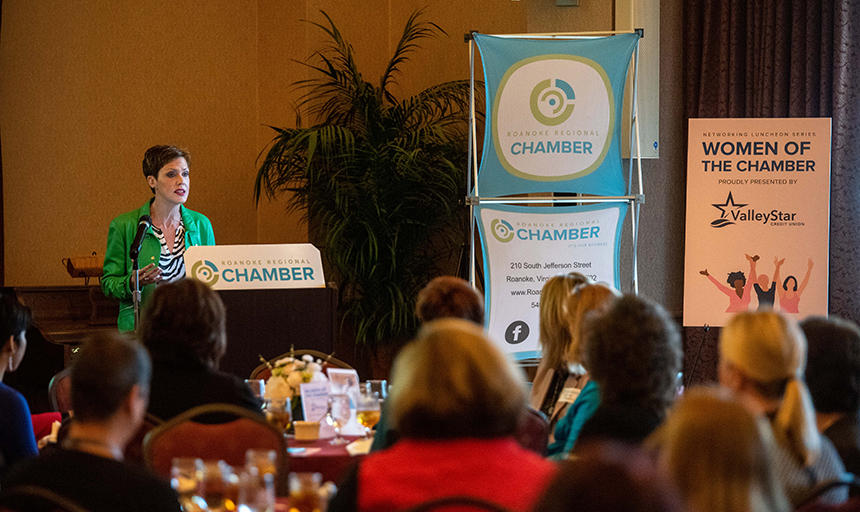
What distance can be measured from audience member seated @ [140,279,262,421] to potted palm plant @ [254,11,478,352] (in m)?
3.08

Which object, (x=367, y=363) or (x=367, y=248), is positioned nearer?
(x=367, y=248)

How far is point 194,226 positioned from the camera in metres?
4.59

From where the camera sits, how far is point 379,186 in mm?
5684

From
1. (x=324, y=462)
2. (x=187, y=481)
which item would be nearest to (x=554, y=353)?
(x=324, y=462)

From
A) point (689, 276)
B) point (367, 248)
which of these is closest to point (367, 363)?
point (367, 248)

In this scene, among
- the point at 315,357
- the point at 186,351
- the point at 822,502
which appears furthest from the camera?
the point at 315,357

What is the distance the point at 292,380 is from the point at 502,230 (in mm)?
2424

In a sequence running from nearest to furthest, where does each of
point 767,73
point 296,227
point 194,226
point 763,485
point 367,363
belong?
point 763,485
point 194,226
point 767,73
point 367,363
point 296,227

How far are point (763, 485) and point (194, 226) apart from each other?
3.90 m

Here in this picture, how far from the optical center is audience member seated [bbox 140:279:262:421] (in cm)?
238

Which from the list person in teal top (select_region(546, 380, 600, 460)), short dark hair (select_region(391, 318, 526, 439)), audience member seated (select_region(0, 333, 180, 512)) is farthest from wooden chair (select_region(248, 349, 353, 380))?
short dark hair (select_region(391, 318, 526, 439))

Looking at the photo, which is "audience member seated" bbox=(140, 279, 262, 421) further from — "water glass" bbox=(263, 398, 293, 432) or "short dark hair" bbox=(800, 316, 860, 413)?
"short dark hair" bbox=(800, 316, 860, 413)

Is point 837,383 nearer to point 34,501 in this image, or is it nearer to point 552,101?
point 34,501

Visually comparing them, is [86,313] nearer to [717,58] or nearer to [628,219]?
[628,219]
